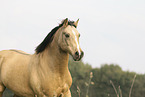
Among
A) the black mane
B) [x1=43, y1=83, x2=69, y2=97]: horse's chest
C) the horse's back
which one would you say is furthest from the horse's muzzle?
the horse's back

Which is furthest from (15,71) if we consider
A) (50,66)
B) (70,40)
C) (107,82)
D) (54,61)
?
(107,82)

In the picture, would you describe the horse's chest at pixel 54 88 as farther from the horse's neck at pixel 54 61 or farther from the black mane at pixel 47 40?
the black mane at pixel 47 40

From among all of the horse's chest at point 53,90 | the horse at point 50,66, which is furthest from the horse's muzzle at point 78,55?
the horse's chest at point 53,90

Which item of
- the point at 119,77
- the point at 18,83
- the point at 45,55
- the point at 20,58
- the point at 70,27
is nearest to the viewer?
the point at 70,27

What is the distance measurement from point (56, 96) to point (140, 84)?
5.83m

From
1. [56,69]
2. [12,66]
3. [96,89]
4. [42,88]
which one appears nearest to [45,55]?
[56,69]

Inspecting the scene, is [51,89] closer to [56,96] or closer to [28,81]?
[56,96]

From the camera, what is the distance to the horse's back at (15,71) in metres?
5.18

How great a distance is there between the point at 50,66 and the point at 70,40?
889 mm

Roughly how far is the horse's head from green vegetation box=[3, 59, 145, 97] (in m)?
5.27

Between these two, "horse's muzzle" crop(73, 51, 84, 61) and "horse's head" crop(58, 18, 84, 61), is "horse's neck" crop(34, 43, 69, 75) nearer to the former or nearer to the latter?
"horse's head" crop(58, 18, 84, 61)

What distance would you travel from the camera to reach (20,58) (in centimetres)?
Result: 566

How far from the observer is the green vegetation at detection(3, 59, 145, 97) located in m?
9.39

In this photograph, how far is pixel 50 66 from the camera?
4.80 meters
